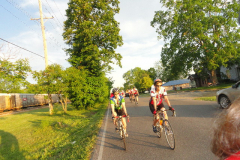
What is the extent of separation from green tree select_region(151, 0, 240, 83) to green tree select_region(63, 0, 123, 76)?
1364cm

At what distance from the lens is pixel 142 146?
539 centimetres

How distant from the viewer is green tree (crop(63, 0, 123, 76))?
20094 millimetres

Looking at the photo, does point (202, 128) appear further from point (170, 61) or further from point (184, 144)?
point (170, 61)

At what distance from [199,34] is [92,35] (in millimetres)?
18544

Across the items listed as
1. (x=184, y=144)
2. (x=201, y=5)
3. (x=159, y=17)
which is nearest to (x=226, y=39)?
(x=201, y=5)

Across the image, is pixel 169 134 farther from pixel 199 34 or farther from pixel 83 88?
pixel 199 34

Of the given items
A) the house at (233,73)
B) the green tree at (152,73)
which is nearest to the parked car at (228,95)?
the house at (233,73)

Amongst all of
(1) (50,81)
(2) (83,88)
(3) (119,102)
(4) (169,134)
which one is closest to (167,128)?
(4) (169,134)

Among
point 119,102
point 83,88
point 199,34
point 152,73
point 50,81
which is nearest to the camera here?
point 119,102

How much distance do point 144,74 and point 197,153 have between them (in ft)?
350

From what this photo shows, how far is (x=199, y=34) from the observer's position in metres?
28.4

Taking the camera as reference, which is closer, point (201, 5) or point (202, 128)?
point (202, 128)

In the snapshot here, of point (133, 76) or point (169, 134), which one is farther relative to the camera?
point (133, 76)

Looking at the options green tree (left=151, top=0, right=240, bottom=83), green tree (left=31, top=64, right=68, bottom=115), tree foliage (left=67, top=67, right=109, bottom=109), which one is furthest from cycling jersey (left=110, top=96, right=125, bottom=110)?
green tree (left=151, top=0, right=240, bottom=83)
